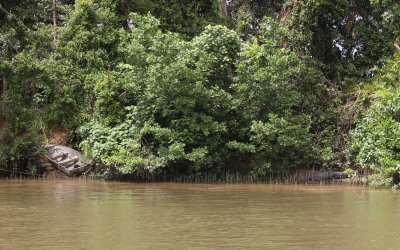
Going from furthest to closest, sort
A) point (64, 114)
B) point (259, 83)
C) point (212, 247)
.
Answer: point (64, 114) → point (259, 83) → point (212, 247)

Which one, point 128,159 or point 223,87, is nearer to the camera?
point 128,159

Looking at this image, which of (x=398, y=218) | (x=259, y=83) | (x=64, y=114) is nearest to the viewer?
(x=398, y=218)

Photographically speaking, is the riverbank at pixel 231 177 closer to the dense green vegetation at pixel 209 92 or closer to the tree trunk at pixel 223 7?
the dense green vegetation at pixel 209 92

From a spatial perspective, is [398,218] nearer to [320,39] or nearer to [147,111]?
[147,111]

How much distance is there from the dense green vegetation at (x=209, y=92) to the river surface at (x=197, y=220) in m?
4.76

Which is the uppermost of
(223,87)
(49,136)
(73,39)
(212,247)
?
(73,39)

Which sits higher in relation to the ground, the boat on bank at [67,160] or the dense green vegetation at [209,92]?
the dense green vegetation at [209,92]

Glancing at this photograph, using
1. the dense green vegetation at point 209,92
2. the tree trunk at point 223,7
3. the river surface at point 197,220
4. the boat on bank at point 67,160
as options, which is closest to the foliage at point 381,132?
the dense green vegetation at point 209,92

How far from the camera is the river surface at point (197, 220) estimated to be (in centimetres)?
669

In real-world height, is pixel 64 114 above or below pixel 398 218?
above

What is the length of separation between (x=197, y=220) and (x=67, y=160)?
12.0 m

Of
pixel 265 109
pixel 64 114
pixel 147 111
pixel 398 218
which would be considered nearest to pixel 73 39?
pixel 64 114

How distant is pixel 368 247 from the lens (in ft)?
21.0

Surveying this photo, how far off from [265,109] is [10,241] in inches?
542
